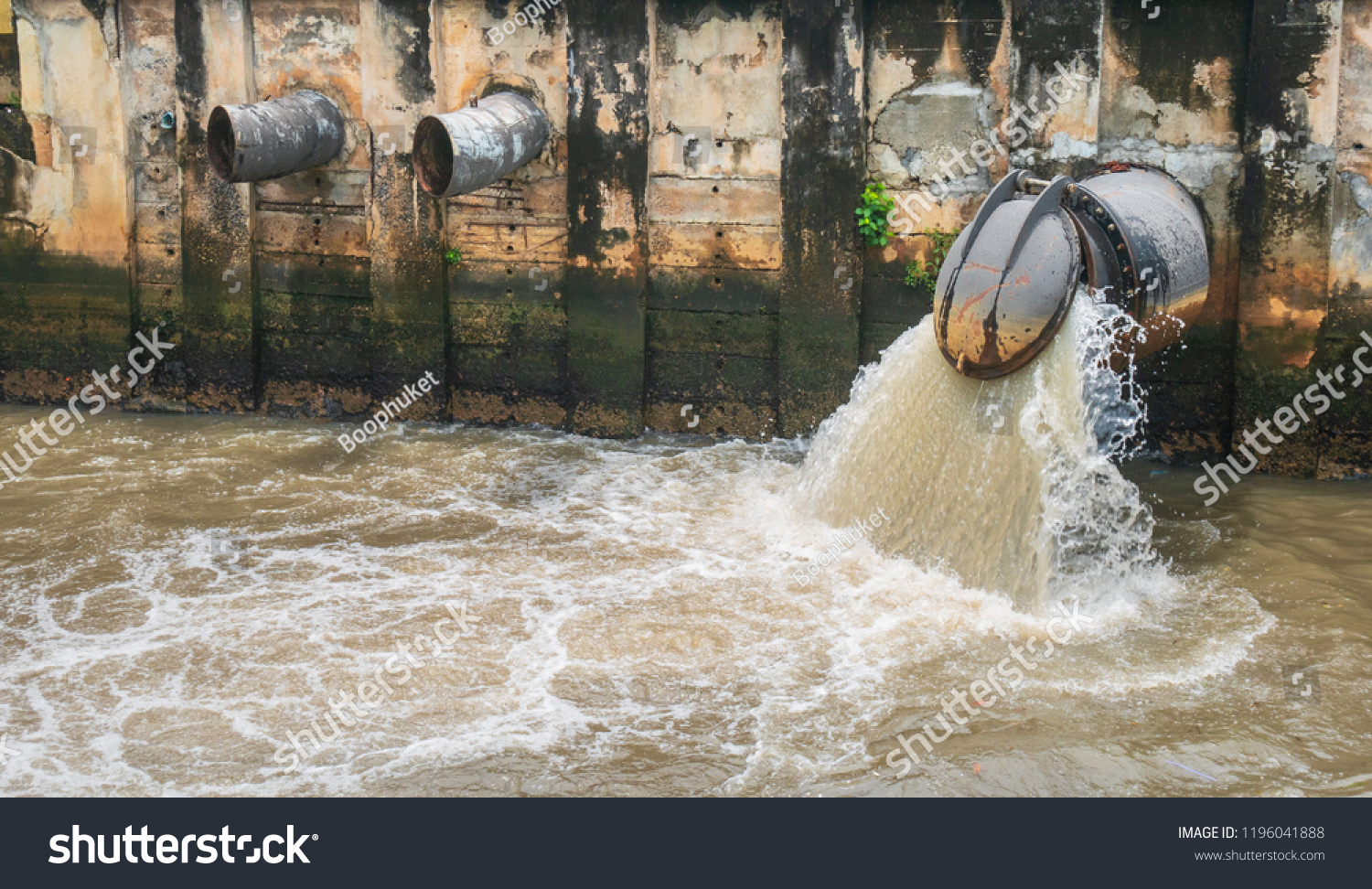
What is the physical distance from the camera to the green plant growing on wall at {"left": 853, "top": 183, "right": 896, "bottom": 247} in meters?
8.82

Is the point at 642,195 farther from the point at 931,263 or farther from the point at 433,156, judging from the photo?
the point at 931,263

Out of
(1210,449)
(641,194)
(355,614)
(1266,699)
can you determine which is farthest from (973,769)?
(641,194)

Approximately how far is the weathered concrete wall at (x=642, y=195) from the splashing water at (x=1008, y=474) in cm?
163

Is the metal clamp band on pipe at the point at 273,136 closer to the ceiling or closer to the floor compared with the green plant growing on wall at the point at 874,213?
closer to the ceiling

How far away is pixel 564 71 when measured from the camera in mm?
9234

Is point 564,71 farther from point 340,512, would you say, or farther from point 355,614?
point 355,614

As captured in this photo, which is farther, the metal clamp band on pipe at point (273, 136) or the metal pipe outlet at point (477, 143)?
the metal clamp band on pipe at point (273, 136)

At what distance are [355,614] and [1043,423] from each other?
3.35 metres

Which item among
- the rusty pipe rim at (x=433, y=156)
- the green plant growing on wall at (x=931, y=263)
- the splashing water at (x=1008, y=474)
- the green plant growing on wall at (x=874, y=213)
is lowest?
the splashing water at (x=1008, y=474)

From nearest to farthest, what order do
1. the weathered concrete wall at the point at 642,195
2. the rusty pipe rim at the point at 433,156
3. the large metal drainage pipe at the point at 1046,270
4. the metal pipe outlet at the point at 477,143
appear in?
the large metal drainage pipe at the point at 1046,270, the weathered concrete wall at the point at 642,195, the metal pipe outlet at the point at 477,143, the rusty pipe rim at the point at 433,156

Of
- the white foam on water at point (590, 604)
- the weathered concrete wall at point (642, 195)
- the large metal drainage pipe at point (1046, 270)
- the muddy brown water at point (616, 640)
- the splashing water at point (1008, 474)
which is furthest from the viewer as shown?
the weathered concrete wall at point (642, 195)

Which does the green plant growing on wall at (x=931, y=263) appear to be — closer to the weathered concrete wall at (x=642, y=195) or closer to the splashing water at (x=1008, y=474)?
the weathered concrete wall at (x=642, y=195)

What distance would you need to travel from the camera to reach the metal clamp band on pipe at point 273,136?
880 cm

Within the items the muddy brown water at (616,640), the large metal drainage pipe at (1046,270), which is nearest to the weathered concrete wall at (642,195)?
the muddy brown water at (616,640)
